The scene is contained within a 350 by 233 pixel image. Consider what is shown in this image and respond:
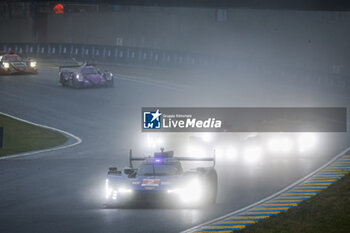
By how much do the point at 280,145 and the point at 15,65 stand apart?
90.5ft

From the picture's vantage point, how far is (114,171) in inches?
819

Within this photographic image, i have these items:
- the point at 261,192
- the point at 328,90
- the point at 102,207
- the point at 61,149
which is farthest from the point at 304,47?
the point at 102,207

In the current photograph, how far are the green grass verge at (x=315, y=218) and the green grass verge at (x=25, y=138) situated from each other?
15.6m

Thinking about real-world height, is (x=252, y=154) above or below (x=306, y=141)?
below

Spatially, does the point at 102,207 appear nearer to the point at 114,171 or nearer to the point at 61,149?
the point at 114,171

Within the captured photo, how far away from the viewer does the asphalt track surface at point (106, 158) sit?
18594mm

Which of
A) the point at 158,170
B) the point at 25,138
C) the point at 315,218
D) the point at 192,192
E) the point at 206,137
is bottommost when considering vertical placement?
the point at 315,218

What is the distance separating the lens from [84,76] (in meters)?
48.6

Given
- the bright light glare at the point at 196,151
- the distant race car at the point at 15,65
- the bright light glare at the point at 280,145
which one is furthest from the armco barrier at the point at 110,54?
the bright light glare at the point at 196,151

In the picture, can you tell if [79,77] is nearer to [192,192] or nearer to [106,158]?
[106,158]

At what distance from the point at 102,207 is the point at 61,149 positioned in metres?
12.8

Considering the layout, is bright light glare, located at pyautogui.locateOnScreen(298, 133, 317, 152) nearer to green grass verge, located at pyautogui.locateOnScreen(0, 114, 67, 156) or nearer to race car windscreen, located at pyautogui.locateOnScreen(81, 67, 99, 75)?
green grass verge, located at pyautogui.locateOnScreen(0, 114, 67, 156)

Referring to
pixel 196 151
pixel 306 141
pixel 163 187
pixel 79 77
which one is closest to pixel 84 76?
pixel 79 77

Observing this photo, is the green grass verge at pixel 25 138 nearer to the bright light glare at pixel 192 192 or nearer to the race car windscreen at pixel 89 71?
the race car windscreen at pixel 89 71
